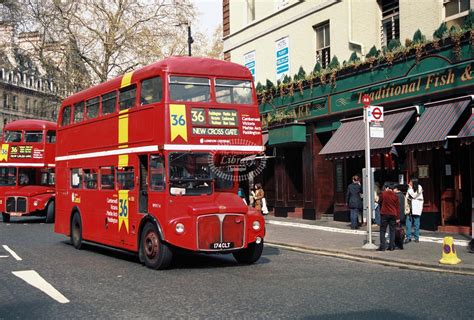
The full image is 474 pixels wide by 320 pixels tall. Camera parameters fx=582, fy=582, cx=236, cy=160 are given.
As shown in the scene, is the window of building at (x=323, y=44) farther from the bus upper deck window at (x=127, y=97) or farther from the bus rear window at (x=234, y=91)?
the bus upper deck window at (x=127, y=97)

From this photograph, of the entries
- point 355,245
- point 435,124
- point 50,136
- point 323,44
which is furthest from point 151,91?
point 50,136

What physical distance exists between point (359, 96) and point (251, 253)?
10.3m

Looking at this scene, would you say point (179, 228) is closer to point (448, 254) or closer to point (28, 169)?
point (448, 254)

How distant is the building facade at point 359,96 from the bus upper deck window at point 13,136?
11.1 m

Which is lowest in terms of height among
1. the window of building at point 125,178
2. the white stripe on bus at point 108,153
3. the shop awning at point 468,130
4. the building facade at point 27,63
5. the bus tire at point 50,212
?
the bus tire at point 50,212

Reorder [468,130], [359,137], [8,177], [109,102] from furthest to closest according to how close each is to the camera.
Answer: [8,177]
[359,137]
[468,130]
[109,102]

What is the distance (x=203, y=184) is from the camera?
38.0 feet

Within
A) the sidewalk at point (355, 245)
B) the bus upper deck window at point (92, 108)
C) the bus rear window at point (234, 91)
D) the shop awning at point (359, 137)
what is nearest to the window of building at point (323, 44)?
the shop awning at point (359, 137)

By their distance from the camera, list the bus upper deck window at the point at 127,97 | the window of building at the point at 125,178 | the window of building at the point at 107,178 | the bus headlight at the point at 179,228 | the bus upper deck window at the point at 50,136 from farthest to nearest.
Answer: the bus upper deck window at the point at 50,136
the window of building at the point at 107,178
the window of building at the point at 125,178
the bus upper deck window at the point at 127,97
the bus headlight at the point at 179,228

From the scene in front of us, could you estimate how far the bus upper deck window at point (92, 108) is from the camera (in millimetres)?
14148

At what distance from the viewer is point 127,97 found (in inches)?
500

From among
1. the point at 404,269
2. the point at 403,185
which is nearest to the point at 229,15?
the point at 403,185

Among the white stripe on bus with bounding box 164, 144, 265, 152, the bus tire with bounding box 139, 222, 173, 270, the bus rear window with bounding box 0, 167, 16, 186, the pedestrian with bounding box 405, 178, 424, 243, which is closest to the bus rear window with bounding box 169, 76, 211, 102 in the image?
the white stripe on bus with bounding box 164, 144, 265, 152

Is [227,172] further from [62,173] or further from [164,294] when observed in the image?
[62,173]
